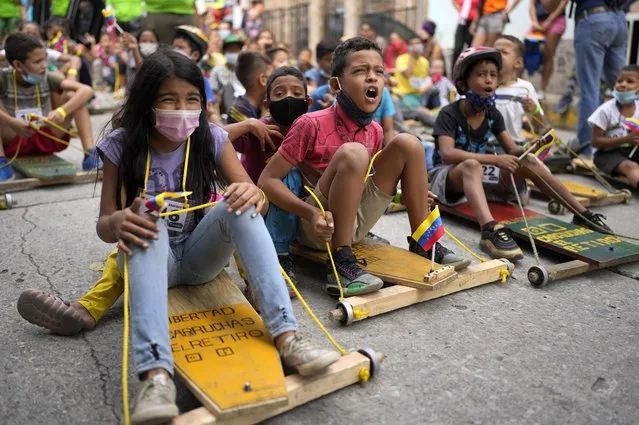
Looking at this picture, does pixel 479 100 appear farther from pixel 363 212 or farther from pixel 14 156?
pixel 14 156

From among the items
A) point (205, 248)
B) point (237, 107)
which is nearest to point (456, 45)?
point (237, 107)

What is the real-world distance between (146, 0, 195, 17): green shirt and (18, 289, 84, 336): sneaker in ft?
18.0

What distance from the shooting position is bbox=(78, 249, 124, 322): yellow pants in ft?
8.21

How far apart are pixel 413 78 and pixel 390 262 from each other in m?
6.62

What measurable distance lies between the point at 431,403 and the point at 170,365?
880 mm

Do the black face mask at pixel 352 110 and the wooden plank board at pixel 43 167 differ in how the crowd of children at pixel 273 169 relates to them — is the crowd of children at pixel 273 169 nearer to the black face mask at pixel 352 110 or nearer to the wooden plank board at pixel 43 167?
the black face mask at pixel 352 110

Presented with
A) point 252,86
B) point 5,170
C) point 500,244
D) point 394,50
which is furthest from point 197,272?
point 394,50

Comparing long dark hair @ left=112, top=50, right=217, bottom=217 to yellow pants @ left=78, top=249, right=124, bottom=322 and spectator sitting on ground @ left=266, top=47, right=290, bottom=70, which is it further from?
spectator sitting on ground @ left=266, top=47, right=290, bottom=70

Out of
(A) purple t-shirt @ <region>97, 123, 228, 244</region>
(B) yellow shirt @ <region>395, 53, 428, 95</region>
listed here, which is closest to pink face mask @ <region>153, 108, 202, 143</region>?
(A) purple t-shirt @ <region>97, 123, 228, 244</region>

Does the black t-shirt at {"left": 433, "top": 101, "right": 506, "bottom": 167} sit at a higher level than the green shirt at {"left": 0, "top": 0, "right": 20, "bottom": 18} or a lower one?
lower

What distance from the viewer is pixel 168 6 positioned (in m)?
7.11

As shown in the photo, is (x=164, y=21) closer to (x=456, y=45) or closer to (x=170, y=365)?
(x=456, y=45)

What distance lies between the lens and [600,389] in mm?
2113

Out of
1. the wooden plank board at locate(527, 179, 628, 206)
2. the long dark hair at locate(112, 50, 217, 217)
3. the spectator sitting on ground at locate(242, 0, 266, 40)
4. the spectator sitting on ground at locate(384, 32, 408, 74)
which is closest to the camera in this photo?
the long dark hair at locate(112, 50, 217, 217)
